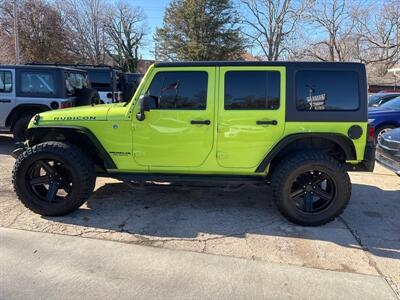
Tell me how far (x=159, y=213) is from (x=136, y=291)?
5.64ft

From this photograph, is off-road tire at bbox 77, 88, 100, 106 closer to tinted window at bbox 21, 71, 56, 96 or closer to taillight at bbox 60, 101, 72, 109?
taillight at bbox 60, 101, 72, 109

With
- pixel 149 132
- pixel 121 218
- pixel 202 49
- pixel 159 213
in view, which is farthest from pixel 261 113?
pixel 202 49

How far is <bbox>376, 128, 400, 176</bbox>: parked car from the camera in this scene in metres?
5.81

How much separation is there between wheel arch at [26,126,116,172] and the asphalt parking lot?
1.86 ft

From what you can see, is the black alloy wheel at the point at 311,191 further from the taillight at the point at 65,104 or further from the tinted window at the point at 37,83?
the tinted window at the point at 37,83

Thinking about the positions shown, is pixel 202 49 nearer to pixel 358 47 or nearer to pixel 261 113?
pixel 358 47

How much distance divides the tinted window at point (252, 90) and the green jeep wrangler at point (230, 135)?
1cm

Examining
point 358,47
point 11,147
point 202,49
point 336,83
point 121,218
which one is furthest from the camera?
point 202,49

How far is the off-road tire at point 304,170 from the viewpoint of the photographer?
Answer: 4250 mm

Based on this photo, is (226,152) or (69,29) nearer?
(226,152)

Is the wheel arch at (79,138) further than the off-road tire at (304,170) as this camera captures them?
Yes

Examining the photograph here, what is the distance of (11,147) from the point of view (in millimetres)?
8914

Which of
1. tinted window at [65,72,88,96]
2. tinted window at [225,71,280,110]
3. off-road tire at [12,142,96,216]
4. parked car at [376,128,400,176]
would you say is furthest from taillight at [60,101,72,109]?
parked car at [376,128,400,176]

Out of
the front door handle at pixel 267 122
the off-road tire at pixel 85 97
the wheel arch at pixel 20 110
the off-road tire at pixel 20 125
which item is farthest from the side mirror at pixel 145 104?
the off-road tire at pixel 20 125
